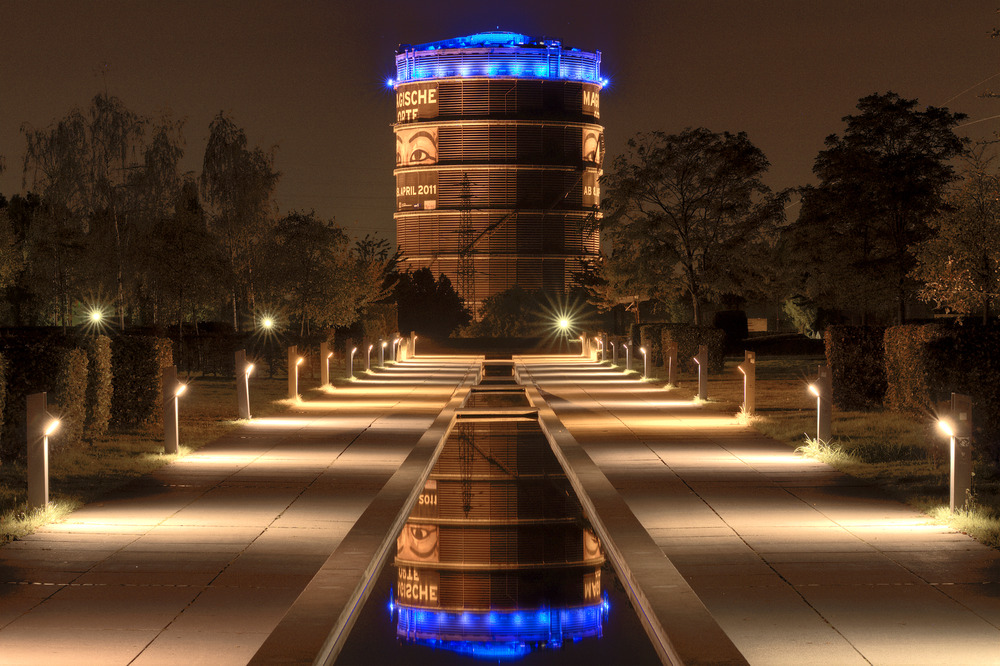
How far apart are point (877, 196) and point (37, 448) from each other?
3895 cm

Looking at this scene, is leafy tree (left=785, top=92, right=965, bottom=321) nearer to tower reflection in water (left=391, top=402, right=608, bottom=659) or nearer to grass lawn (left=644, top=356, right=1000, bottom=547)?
grass lawn (left=644, top=356, right=1000, bottom=547)

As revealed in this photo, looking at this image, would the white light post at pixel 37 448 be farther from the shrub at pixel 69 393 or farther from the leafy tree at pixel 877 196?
the leafy tree at pixel 877 196

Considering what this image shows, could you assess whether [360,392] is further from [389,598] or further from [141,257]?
[389,598]

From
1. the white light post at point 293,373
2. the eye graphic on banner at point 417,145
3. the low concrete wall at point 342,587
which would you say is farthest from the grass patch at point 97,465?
the eye graphic on banner at point 417,145

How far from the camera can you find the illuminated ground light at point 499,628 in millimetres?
8375

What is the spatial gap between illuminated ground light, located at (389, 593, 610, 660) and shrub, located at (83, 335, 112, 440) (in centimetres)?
1155

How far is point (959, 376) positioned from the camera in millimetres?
16672

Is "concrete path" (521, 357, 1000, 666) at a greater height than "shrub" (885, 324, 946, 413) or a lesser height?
lesser

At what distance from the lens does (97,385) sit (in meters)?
19.8

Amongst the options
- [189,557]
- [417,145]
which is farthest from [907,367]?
[417,145]

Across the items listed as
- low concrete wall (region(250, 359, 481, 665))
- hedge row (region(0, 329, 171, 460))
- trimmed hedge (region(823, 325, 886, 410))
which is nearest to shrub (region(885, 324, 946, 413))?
trimmed hedge (region(823, 325, 886, 410))

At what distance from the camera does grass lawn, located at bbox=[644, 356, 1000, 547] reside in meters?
12.5

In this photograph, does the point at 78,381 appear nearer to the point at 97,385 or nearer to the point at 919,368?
the point at 97,385

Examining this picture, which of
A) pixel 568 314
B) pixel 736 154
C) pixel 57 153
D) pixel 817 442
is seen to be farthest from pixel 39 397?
pixel 568 314
